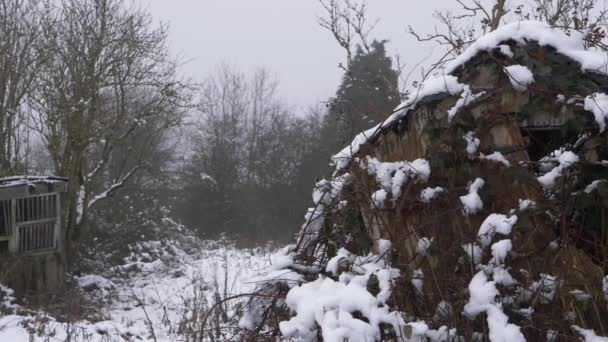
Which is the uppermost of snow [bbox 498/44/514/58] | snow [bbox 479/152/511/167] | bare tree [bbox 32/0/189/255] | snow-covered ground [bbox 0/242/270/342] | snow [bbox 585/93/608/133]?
bare tree [bbox 32/0/189/255]

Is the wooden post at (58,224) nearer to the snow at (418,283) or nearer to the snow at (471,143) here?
the snow at (418,283)

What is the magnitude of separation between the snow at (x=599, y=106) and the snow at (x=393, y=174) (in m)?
0.69

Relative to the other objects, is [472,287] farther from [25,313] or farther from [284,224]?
[284,224]

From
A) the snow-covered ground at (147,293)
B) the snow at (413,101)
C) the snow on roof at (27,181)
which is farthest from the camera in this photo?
the snow on roof at (27,181)

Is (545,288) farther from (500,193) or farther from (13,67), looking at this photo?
(13,67)

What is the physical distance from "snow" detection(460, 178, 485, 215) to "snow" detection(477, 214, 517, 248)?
67mm

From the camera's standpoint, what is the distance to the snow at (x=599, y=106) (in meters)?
2.35

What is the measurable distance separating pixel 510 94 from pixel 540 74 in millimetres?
157

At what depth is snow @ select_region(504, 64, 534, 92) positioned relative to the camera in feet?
8.32

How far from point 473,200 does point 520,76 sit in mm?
579

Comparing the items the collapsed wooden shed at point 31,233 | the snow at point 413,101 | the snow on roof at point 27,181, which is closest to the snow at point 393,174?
the snow at point 413,101

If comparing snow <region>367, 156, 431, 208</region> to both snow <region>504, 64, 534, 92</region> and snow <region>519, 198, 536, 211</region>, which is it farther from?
snow <region>504, 64, 534, 92</region>

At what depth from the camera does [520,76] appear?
2543mm

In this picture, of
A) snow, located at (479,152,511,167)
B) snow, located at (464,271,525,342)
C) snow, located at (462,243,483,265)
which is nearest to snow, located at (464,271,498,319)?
snow, located at (464,271,525,342)
